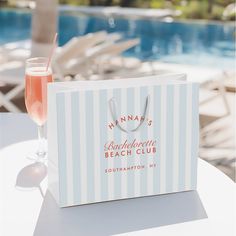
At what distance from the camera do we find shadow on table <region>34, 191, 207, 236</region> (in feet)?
3.58

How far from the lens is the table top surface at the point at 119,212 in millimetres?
1094

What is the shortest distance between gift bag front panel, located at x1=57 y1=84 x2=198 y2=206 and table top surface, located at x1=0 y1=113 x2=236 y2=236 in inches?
1.3

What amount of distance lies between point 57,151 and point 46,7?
18.3 feet

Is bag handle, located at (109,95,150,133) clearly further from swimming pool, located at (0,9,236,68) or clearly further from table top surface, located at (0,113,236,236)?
swimming pool, located at (0,9,236,68)

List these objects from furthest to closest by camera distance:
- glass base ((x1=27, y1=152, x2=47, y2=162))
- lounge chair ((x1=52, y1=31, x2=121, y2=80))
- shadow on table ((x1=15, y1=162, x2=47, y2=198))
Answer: lounge chair ((x1=52, y1=31, x2=121, y2=80)), glass base ((x1=27, y1=152, x2=47, y2=162)), shadow on table ((x1=15, y1=162, x2=47, y2=198))

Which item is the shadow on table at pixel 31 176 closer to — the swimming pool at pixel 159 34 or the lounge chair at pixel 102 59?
the lounge chair at pixel 102 59

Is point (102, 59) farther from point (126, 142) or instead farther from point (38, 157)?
point (126, 142)

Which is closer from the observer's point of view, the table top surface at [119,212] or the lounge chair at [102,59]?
the table top surface at [119,212]

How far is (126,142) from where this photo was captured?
118cm

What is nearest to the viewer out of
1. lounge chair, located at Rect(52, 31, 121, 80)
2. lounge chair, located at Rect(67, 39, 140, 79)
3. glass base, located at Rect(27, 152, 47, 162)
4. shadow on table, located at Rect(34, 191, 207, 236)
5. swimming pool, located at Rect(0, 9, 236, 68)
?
shadow on table, located at Rect(34, 191, 207, 236)

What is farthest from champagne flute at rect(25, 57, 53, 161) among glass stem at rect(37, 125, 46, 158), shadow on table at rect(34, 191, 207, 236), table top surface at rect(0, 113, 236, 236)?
shadow on table at rect(34, 191, 207, 236)

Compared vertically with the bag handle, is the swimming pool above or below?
below

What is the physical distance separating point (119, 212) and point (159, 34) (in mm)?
11166

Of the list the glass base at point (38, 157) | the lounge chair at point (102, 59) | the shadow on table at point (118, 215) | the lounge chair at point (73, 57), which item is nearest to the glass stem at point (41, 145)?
the glass base at point (38, 157)
